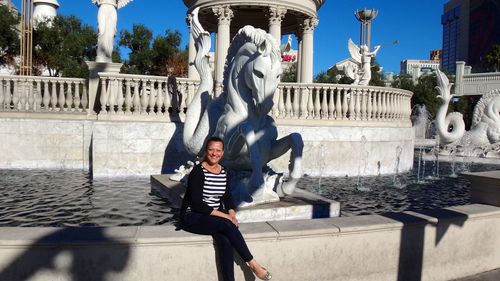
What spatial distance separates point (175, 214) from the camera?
5680 mm

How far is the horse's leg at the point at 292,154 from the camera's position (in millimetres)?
4645

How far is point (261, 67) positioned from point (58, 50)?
32410 mm

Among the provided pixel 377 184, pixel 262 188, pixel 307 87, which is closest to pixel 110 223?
pixel 262 188

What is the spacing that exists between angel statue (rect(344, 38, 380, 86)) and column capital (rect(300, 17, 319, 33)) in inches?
79.8

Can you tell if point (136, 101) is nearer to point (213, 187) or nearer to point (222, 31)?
point (213, 187)

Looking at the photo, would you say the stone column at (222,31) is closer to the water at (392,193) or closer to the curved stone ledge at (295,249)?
the water at (392,193)

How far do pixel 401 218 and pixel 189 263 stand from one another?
6.34ft

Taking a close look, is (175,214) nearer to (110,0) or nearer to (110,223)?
(110,223)

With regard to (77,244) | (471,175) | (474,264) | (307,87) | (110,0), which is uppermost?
(110,0)

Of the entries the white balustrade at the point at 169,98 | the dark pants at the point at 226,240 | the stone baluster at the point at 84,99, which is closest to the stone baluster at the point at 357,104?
the white balustrade at the point at 169,98

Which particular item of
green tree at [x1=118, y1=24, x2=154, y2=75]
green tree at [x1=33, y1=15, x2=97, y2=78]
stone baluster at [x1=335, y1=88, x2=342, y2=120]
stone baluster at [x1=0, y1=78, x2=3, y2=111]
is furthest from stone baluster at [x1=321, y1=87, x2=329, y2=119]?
green tree at [x1=118, y1=24, x2=154, y2=75]

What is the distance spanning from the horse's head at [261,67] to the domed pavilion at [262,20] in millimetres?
10114

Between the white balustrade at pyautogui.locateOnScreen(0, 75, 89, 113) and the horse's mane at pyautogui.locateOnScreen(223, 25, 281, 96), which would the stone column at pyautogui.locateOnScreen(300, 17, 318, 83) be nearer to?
the white balustrade at pyautogui.locateOnScreen(0, 75, 89, 113)

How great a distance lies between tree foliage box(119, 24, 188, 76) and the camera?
121 ft
